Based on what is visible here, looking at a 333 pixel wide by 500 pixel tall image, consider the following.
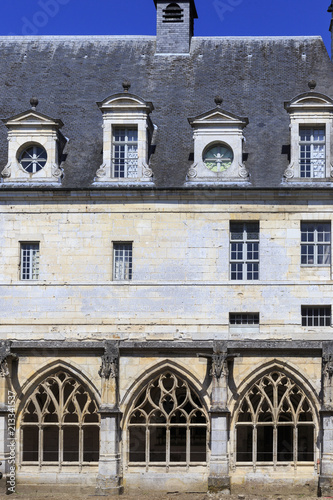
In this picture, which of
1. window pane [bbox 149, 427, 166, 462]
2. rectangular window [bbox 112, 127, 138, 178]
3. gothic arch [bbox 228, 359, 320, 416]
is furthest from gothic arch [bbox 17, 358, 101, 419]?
rectangular window [bbox 112, 127, 138, 178]

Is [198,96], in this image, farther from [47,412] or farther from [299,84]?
[47,412]

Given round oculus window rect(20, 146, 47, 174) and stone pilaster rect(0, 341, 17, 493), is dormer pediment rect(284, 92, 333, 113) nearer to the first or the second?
round oculus window rect(20, 146, 47, 174)

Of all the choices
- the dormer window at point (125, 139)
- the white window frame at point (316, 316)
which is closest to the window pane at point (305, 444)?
the white window frame at point (316, 316)

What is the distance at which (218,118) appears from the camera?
26797mm

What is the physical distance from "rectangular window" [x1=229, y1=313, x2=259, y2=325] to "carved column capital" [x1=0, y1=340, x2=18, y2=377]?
611 centimetres

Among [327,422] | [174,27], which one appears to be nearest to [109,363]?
[327,422]

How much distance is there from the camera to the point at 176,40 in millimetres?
31672

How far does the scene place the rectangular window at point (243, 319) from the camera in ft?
84.8

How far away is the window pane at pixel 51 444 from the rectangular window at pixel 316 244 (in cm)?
819

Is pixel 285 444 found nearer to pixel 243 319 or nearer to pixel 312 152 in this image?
pixel 243 319

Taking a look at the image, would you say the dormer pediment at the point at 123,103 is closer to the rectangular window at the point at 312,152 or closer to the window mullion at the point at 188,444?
the rectangular window at the point at 312,152

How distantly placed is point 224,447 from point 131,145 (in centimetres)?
918

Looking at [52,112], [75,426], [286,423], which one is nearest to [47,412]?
[75,426]

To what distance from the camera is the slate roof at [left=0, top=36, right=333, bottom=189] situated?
90.6 feet
